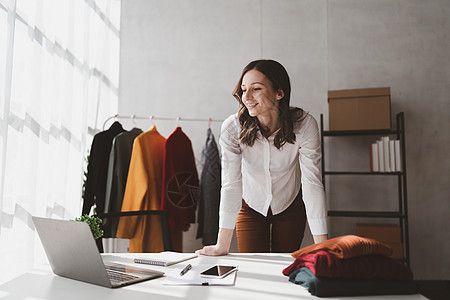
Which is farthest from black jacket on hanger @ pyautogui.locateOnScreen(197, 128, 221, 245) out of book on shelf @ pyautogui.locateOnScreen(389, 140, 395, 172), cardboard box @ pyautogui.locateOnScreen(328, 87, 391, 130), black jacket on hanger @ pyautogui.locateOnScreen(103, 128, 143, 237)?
book on shelf @ pyautogui.locateOnScreen(389, 140, 395, 172)

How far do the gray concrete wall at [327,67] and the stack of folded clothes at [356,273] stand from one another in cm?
233

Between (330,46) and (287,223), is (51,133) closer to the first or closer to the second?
(287,223)

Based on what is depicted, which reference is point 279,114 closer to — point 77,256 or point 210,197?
point 77,256

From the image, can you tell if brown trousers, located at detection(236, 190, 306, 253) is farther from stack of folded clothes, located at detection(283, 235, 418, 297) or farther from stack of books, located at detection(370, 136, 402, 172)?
stack of books, located at detection(370, 136, 402, 172)

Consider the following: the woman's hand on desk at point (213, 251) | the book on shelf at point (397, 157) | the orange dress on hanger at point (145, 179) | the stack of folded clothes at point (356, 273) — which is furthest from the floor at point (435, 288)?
the stack of folded clothes at point (356, 273)

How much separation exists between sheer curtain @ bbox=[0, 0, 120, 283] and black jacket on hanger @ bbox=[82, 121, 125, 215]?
0.27 ft

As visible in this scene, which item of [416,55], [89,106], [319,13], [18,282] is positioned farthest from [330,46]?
[18,282]

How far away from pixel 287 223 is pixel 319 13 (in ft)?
7.35

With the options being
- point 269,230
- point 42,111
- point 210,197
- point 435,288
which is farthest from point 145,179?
point 435,288

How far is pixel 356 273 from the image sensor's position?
0.87 m

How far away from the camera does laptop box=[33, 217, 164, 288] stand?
2.96 feet

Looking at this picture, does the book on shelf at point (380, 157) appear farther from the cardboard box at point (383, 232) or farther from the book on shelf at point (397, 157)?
the cardboard box at point (383, 232)

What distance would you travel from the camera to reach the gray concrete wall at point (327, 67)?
3.09 metres

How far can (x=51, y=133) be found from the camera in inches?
90.1
